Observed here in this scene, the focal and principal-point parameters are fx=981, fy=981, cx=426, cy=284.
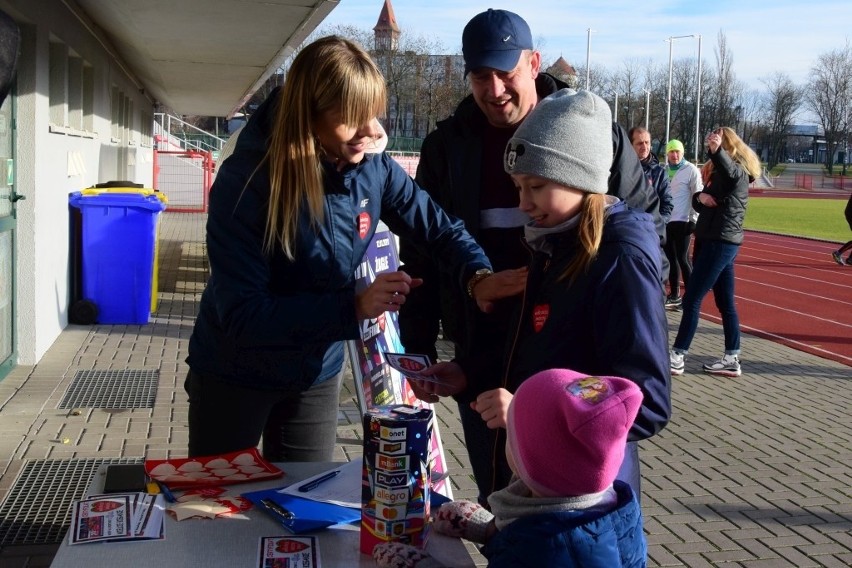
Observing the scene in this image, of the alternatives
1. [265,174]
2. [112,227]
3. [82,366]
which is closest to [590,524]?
[265,174]

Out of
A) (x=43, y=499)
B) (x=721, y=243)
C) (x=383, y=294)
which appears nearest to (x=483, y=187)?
(x=383, y=294)

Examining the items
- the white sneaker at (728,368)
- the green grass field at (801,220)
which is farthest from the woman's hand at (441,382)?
the green grass field at (801,220)

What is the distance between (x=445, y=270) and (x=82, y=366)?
559cm

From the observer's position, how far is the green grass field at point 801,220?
2891 cm

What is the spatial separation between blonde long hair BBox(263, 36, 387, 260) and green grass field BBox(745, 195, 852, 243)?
25.5m

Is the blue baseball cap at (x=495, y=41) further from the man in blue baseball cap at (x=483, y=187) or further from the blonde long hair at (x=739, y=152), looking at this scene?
the blonde long hair at (x=739, y=152)

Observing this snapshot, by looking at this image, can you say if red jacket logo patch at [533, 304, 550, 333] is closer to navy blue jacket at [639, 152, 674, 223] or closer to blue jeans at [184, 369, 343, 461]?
blue jeans at [184, 369, 343, 461]

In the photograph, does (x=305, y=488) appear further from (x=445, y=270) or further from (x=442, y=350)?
(x=442, y=350)

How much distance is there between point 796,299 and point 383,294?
14.0 m

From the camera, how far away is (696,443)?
6.44 m

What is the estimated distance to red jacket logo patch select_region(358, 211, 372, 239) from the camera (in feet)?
9.18

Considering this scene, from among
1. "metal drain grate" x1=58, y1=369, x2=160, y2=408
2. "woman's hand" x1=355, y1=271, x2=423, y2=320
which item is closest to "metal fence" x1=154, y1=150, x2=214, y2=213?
"metal drain grate" x1=58, y1=369, x2=160, y2=408

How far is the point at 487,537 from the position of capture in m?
2.22

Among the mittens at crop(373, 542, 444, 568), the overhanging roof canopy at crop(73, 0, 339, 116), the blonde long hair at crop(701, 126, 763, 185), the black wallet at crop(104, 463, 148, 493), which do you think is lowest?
the mittens at crop(373, 542, 444, 568)
